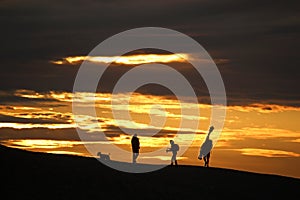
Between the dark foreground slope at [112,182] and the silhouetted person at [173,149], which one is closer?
the dark foreground slope at [112,182]

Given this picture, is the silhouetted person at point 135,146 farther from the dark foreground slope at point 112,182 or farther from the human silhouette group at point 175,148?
the dark foreground slope at point 112,182

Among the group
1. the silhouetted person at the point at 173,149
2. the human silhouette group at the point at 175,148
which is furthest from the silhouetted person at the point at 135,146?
the silhouetted person at the point at 173,149

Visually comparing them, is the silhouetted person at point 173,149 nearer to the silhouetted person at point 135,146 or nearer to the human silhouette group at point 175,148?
the human silhouette group at point 175,148

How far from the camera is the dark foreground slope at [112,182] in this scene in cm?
4681

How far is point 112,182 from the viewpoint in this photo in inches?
1933

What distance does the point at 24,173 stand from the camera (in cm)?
4931

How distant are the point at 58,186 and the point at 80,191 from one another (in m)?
1.63

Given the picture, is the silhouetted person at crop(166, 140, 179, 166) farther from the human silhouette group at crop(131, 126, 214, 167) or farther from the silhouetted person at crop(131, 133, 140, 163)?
the silhouetted person at crop(131, 133, 140, 163)

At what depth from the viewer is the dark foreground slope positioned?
154ft

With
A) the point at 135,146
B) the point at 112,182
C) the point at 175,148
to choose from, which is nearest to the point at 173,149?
the point at 175,148

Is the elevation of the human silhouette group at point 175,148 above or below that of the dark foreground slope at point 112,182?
above

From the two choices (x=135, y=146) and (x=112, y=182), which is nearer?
(x=112, y=182)

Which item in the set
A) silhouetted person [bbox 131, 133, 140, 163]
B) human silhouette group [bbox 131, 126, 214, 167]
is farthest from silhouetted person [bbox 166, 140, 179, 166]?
silhouetted person [bbox 131, 133, 140, 163]

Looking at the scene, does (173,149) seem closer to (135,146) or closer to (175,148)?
(175,148)
